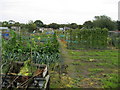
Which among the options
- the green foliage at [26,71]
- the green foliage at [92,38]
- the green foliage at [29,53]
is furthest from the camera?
the green foliage at [92,38]


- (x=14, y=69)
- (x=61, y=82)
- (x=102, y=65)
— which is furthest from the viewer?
(x=102, y=65)

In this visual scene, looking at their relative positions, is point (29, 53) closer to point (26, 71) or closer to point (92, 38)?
point (26, 71)

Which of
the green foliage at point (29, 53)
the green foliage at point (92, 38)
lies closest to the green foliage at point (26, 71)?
the green foliage at point (29, 53)

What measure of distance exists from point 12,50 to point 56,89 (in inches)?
120

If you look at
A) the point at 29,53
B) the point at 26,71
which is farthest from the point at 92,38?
the point at 26,71

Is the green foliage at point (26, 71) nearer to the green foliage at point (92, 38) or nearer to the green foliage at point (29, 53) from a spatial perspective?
the green foliage at point (29, 53)

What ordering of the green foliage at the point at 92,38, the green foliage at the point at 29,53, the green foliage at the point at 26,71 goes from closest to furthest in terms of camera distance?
the green foliage at the point at 26,71, the green foliage at the point at 29,53, the green foliage at the point at 92,38

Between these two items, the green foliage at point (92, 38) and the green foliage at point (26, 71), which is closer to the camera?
the green foliage at point (26, 71)

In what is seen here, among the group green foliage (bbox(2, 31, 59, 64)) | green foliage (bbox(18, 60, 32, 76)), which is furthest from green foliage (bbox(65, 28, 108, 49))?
green foliage (bbox(18, 60, 32, 76))

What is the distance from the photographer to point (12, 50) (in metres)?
6.44

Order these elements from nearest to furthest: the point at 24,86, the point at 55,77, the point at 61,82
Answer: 1. the point at 24,86
2. the point at 61,82
3. the point at 55,77

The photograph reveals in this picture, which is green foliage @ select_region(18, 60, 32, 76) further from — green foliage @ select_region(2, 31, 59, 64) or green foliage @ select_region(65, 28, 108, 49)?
green foliage @ select_region(65, 28, 108, 49)

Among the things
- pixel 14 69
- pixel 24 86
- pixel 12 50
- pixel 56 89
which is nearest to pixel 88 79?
pixel 56 89

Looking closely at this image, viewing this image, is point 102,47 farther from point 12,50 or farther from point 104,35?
point 12,50
